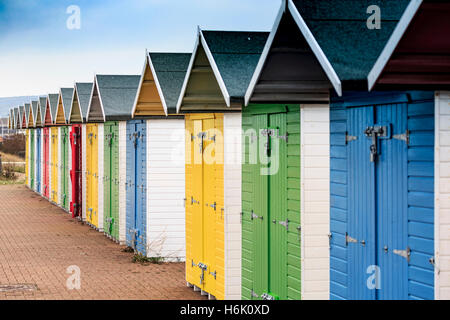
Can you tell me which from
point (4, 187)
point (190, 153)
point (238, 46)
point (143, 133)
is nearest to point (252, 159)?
point (238, 46)

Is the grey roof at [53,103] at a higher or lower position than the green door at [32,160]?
higher

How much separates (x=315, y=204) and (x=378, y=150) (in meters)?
1.37

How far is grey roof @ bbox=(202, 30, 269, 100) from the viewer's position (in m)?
9.03

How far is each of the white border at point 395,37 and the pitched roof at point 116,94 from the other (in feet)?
34.2

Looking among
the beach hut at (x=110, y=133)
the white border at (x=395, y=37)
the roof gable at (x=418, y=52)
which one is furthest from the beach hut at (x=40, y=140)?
the white border at (x=395, y=37)

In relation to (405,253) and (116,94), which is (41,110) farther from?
(405,253)

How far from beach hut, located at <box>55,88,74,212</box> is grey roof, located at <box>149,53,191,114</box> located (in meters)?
9.68

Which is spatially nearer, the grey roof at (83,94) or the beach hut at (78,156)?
the grey roof at (83,94)

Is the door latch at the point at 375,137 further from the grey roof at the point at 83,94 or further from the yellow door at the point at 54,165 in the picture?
the yellow door at the point at 54,165

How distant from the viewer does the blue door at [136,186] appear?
1416cm

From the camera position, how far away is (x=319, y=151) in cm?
772

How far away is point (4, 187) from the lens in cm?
3575
